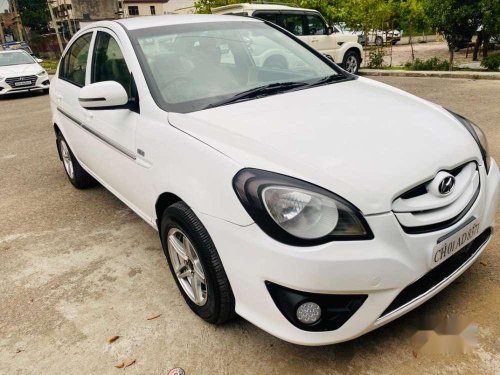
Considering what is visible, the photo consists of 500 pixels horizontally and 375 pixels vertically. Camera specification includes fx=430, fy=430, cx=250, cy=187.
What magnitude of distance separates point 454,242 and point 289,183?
82cm

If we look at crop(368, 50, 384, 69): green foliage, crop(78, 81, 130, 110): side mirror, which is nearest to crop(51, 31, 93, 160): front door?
crop(78, 81, 130, 110): side mirror

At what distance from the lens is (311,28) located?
38.0 feet

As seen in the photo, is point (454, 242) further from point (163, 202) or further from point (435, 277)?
point (163, 202)

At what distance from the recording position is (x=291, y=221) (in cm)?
179

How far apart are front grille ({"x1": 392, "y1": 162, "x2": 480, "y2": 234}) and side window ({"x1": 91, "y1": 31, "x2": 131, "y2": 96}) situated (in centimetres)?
188

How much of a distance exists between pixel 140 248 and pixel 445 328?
2180 mm

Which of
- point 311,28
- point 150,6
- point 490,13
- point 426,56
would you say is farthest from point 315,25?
point 150,6

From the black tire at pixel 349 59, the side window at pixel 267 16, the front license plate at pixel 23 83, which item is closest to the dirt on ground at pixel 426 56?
the black tire at pixel 349 59

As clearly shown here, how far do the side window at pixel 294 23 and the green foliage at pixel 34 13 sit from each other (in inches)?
2193

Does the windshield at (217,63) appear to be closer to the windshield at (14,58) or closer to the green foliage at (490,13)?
the green foliage at (490,13)

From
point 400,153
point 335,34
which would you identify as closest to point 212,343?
point 400,153

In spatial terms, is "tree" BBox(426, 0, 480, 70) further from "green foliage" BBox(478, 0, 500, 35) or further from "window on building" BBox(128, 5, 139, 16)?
"window on building" BBox(128, 5, 139, 16)

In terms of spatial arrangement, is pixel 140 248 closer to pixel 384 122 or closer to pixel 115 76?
pixel 115 76

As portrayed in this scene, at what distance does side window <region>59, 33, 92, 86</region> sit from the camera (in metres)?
3.71
